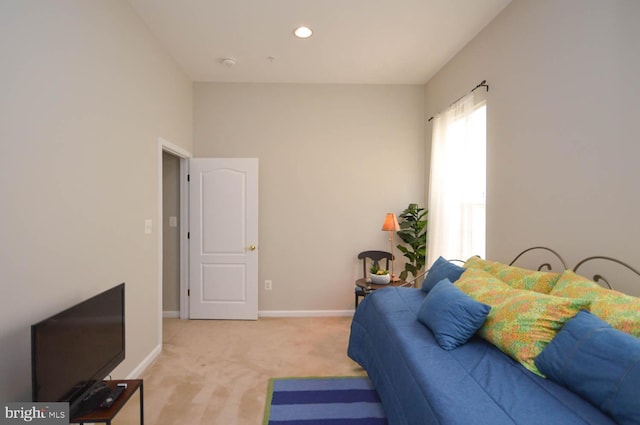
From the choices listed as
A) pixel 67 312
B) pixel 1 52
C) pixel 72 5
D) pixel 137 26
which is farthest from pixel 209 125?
pixel 67 312

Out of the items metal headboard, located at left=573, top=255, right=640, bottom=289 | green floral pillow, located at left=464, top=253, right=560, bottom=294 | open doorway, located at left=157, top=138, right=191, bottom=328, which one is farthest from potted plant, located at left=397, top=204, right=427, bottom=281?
open doorway, located at left=157, top=138, right=191, bottom=328

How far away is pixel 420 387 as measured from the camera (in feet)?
4.43

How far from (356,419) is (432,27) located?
314 cm

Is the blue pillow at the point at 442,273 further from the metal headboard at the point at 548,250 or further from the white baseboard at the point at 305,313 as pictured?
the white baseboard at the point at 305,313

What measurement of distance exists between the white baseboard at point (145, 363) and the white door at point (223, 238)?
0.94m

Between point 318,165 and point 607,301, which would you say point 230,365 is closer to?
point 318,165

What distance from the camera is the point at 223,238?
12.5 ft

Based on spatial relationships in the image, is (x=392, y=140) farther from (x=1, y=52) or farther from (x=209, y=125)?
(x=1, y=52)

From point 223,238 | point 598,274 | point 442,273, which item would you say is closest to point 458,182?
point 442,273

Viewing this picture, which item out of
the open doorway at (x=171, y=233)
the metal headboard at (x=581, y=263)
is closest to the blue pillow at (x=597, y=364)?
the metal headboard at (x=581, y=263)

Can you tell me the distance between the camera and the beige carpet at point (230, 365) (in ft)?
6.81

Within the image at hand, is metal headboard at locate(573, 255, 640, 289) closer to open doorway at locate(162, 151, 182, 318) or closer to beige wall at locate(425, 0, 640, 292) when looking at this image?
beige wall at locate(425, 0, 640, 292)

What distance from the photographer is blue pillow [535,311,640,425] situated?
102 centimetres

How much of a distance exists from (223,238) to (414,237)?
7.78ft
